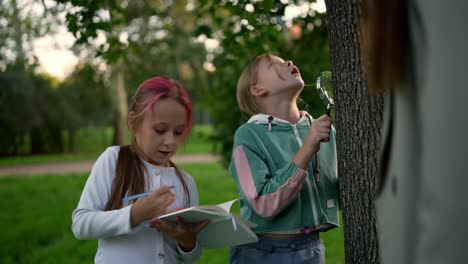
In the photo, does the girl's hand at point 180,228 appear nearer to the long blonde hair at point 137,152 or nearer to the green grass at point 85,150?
the long blonde hair at point 137,152

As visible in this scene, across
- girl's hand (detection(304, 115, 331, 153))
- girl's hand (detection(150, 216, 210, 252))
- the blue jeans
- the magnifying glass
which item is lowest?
the blue jeans

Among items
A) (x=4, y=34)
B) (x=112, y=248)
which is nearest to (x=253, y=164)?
(x=112, y=248)

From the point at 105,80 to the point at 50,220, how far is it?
12089mm

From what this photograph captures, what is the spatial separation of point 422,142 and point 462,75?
0.16 m

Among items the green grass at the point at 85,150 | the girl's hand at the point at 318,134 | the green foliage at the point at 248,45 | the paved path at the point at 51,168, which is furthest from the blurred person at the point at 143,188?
the green grass at the point at 85,150

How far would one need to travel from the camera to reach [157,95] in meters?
2.21

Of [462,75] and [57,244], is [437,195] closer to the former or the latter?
[462,75]

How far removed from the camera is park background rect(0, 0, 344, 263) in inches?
167

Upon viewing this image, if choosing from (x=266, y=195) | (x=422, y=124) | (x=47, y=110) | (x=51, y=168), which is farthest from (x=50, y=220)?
(x=47, y=110)

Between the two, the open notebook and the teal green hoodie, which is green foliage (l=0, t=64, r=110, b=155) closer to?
the teal green hoodie

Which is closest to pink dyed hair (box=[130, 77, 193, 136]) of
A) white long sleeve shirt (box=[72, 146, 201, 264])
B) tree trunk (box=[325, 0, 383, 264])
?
white long sleeve shirt (box=[72, 146, 201, 264])

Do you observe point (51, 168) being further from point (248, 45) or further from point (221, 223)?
point (221, 223)

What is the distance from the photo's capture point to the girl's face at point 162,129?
217 cm

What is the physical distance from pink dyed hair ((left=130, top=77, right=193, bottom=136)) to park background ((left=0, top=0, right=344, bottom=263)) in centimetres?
74
